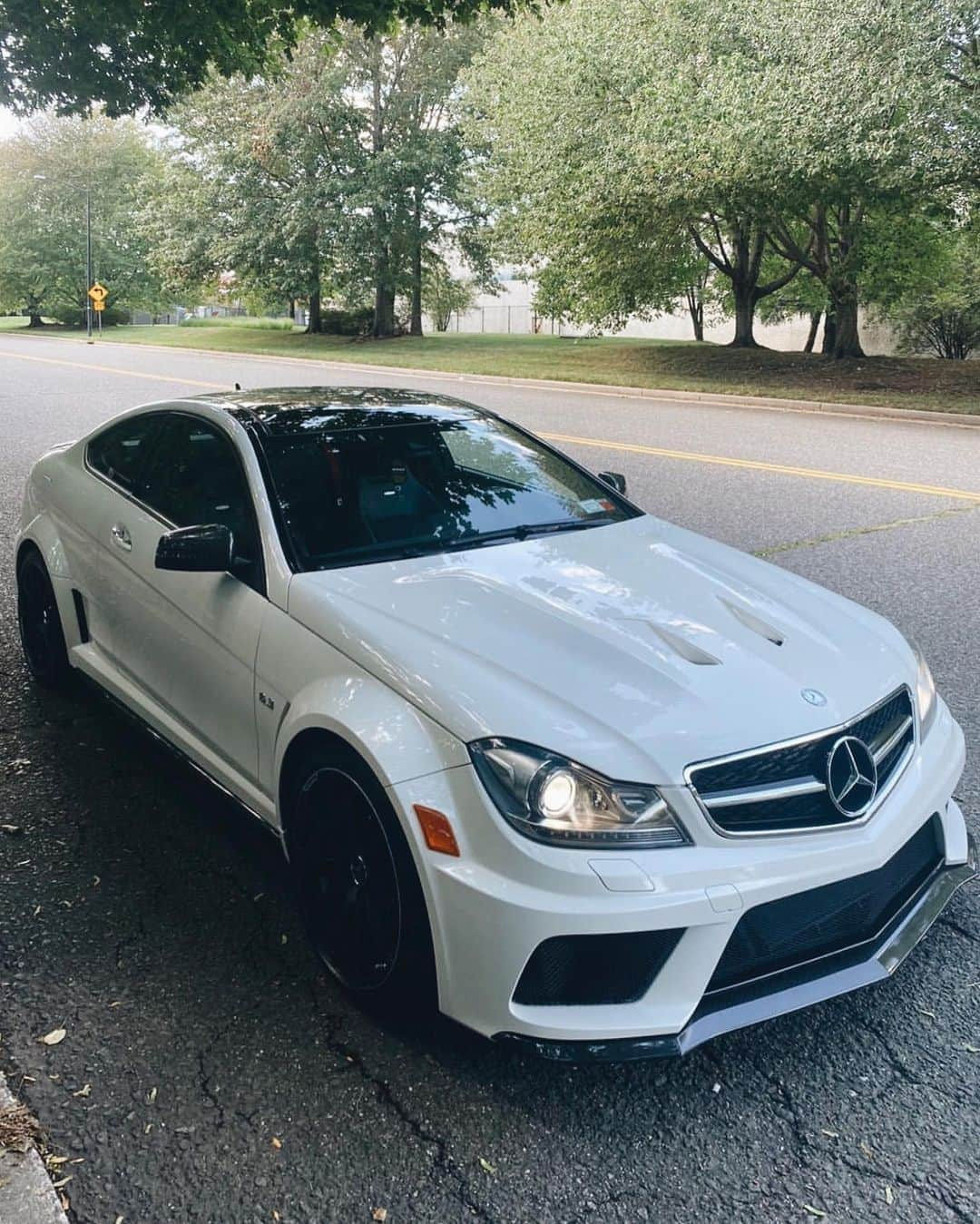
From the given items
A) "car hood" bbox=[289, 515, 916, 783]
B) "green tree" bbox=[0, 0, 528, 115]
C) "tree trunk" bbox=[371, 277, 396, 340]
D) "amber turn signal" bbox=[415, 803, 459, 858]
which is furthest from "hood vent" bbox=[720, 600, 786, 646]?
"tree trunk" bbox=[371, 277, 396, 340]

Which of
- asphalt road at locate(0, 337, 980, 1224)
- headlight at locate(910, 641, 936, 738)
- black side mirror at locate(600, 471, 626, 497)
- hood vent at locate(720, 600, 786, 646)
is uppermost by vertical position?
black side mirror at locate(600, 471, 626, 497)

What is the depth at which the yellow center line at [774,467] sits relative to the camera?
9.91 metres

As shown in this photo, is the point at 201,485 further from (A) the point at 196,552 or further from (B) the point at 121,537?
(A) the point at 196,552

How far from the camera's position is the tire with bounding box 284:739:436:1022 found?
252 cm

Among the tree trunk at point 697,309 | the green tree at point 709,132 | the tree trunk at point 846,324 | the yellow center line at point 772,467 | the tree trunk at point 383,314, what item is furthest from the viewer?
the tree trunk at point 383,314

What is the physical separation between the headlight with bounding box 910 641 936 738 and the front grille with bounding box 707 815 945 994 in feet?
1.23

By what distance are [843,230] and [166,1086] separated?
2237 centimetres

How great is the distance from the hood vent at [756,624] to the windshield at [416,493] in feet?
2.71

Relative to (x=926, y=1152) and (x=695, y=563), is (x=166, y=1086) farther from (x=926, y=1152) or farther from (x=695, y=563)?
(x=695, y=563)

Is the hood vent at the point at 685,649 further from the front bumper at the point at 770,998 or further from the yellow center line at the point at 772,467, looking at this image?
the yellow center line at the point at 772,467

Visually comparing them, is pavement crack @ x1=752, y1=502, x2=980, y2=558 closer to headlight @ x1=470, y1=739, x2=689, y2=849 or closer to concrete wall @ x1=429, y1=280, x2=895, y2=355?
headlight @ x1=470, y1=739, x2=689, y2=849

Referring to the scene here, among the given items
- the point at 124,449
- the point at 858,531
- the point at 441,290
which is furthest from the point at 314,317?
the point at 124,449

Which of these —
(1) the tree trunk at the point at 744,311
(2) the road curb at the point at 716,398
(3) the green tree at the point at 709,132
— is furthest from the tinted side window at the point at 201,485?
(1) the tree trunk at the point at 744,311

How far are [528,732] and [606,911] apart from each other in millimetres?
433
